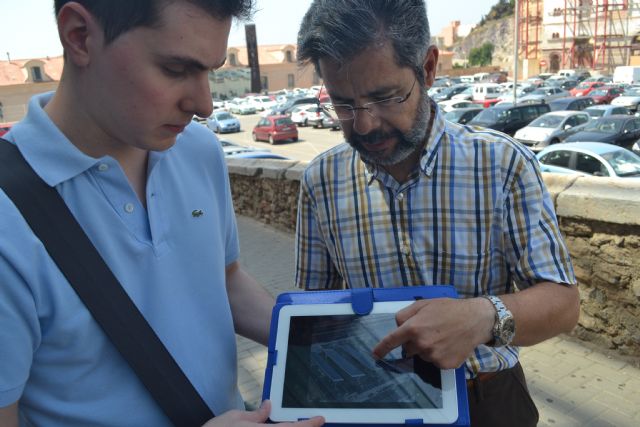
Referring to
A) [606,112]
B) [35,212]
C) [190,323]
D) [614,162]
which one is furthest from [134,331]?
[606,112]

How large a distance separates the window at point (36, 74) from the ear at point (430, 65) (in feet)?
193

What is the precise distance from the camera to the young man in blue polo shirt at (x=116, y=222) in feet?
3.52

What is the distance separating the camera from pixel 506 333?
130cm

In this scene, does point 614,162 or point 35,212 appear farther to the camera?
point 614,162

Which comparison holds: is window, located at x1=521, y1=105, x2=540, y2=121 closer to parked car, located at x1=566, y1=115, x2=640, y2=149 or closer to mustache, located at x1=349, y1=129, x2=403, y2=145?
parked car, located at x1=566, y1=115, x2=640, y2=149

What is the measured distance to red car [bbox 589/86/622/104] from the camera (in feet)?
101

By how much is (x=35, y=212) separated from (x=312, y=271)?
91 cm

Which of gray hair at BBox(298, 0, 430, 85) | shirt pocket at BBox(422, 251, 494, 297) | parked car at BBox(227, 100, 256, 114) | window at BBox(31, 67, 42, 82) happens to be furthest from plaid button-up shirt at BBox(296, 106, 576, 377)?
window at BBox(31, 67, 42, 82)

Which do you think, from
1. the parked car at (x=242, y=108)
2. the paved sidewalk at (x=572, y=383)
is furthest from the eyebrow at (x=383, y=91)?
the parked car at (x=242, y=108)

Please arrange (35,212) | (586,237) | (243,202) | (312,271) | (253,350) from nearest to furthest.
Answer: (35,212) → (312,271) → (586,237) → (253,350) → (243,202)

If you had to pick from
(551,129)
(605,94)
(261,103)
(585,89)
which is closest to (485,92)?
(585,89)

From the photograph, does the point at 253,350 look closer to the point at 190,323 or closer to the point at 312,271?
the point at 312,271

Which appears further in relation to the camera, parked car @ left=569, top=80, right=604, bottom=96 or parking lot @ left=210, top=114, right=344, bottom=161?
parked car @ left=569, top=80, right=604, bottom=96

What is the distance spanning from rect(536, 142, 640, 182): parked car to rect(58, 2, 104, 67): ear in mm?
10880
